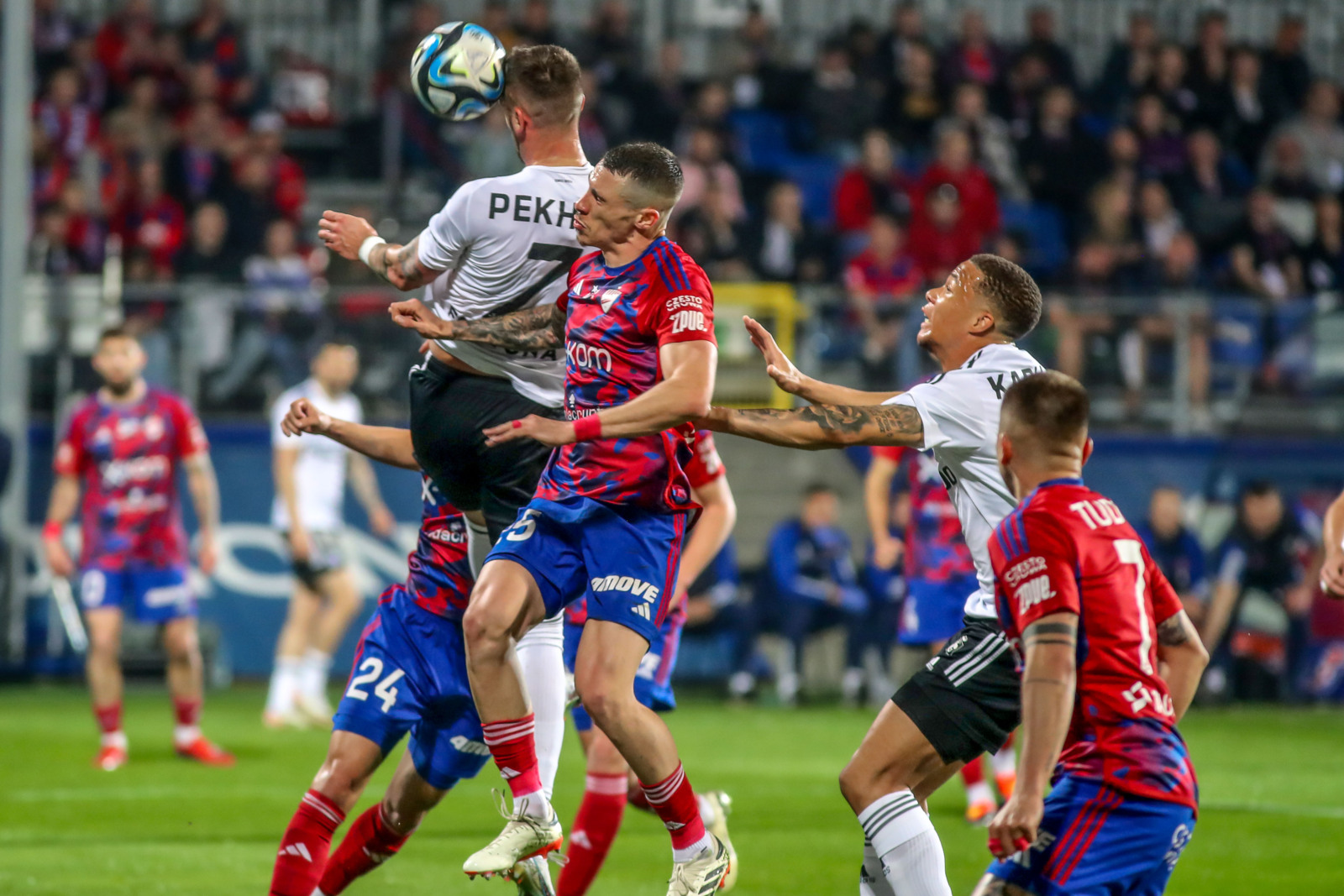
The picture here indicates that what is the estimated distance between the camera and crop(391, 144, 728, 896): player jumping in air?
17.5ft

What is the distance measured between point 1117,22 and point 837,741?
12870 mm

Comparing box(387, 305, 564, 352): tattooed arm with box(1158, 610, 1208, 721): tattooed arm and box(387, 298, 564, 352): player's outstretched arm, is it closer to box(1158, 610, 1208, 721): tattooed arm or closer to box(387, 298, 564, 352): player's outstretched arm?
box(387, 298, 564, 352): player's outstretched arm

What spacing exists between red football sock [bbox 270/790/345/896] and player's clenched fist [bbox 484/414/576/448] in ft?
4.78

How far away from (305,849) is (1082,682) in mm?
2710

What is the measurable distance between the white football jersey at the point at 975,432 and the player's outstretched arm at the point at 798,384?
0.71ft

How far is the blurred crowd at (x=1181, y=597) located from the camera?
14656mm

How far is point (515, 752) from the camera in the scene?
5.44m

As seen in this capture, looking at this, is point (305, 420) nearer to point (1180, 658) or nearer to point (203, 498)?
point (1180, 658)

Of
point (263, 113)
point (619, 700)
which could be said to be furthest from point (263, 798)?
point (263, 113)

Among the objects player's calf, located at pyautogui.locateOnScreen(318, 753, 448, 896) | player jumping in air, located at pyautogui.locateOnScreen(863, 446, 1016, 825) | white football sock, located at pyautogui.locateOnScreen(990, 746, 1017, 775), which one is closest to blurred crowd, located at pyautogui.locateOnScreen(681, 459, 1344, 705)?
player jumping in air, located at pyautogui.locateOnScreen(863, 446, 1016, 825)

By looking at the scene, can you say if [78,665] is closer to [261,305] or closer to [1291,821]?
[261,305]

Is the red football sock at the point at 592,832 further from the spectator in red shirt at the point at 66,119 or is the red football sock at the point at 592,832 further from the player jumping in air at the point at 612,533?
the spectator in red shirt at the point at 66,119

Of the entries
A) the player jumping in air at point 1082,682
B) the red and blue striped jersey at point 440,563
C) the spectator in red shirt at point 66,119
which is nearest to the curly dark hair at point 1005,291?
the player jumping in air at point 1082,682

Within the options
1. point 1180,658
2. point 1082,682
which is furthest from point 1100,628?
point 1180,658
